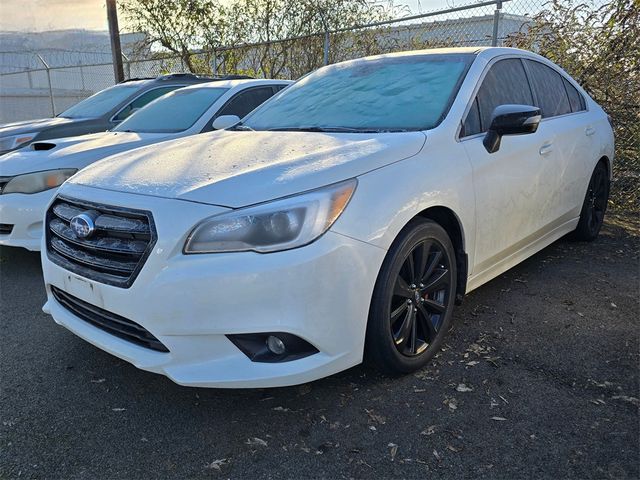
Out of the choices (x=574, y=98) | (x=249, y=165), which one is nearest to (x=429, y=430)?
(x=249, y=165)

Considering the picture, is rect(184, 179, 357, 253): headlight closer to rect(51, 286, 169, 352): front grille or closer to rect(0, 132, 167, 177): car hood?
rect(51, 286, 169, 352): front grille

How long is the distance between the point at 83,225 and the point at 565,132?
11.0ft

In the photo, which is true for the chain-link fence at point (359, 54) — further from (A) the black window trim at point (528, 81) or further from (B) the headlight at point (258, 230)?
(B) the headlight at point (258, 230)

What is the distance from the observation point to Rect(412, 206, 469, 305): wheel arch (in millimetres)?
2812

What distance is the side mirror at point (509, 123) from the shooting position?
2.97 metres

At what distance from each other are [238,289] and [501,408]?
1.34m

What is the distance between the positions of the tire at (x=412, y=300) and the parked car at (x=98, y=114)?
531cm

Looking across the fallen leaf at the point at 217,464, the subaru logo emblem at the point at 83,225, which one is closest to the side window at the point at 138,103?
the subaru logo emblem at the point at 83,225

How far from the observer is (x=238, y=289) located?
7.00ft

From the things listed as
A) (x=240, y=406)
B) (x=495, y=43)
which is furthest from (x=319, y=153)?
(x=495, y=43)

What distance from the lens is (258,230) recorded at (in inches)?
86.0

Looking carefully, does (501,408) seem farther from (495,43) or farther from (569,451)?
(495,43)

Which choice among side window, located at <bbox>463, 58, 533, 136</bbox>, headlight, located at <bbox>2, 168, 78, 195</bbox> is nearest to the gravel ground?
side window, located at <bbox>463, 58, 533, 136</bbox>

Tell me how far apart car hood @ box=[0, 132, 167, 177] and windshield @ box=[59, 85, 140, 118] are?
1.87 m
